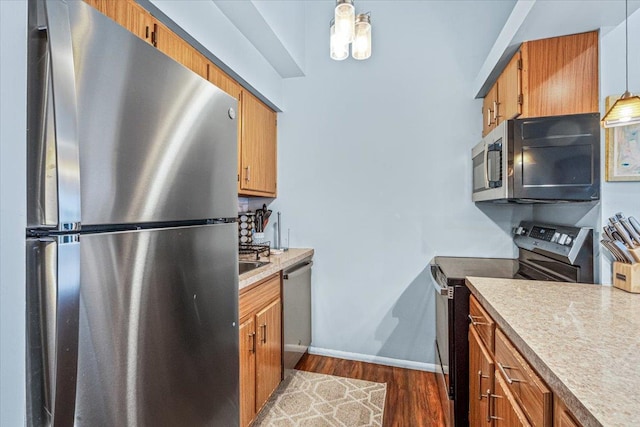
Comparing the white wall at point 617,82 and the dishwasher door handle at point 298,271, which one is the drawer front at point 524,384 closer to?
the white wall at point 617,82

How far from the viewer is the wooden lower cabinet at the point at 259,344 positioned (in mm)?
1644

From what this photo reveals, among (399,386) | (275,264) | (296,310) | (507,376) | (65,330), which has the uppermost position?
(65,330)

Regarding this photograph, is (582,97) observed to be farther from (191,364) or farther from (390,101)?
(191,364)

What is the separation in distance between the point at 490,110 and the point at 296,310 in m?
1.96

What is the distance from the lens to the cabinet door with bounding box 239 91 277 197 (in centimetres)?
224

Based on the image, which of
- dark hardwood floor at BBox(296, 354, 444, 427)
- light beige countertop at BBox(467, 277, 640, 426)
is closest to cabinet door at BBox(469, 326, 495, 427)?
light beige countertop at BBox(467, 277, 640, 426)

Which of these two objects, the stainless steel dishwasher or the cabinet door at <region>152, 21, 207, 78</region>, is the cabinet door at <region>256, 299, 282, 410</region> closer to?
the stainless steel dishwasher

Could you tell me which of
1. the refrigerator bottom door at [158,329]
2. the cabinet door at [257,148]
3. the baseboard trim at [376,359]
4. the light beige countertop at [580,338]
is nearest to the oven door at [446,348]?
the light beige countertop at [580,338]

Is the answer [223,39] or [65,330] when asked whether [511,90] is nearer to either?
[223,39]

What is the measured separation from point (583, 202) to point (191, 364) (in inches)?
74.1

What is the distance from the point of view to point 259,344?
1812mm

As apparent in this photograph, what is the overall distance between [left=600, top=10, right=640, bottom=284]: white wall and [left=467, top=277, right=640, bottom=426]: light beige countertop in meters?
0.37

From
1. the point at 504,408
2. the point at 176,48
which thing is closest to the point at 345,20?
the point at 176,48

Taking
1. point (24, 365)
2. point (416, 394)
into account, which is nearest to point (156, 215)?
point (24, 365)
